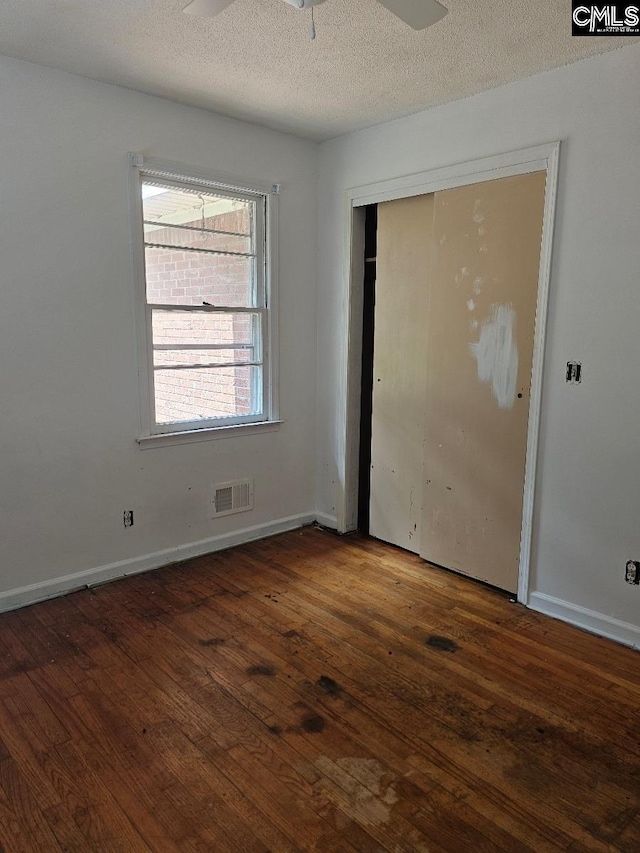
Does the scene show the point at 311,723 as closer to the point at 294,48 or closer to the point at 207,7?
the point at 207,7

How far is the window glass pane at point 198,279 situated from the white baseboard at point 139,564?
1.50 metres

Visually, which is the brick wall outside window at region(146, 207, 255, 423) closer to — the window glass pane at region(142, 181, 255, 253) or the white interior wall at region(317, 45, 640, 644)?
the window glass pane at region(142, 181, 255, 253)

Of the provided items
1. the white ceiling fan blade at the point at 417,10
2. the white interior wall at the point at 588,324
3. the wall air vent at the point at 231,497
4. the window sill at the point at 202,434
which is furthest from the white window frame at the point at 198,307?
the white ceiling fan blade at the point at 417,10

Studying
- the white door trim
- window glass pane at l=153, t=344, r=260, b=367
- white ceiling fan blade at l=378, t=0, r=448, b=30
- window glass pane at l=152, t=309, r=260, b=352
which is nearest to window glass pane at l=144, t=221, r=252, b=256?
window glass pane at l=152, t=309, r=260, b=352

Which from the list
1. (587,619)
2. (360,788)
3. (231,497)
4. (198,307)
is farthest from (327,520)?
(360,788)

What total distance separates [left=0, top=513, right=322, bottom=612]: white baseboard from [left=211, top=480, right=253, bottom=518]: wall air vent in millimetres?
156

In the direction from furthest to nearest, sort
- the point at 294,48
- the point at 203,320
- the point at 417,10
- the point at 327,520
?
the point at 327,520, the point at 203,320, the point at 294,48, the point at 417,10

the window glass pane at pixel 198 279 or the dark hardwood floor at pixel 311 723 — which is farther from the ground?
the window glass pane at pixel 198 279

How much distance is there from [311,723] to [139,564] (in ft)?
5.48

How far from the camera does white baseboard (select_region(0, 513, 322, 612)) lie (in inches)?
119

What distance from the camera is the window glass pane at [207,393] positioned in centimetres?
347

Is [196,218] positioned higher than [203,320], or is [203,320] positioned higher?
[196,218]

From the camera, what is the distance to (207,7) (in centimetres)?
183

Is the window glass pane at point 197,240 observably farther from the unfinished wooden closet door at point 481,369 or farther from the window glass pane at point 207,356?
the unfinished wooden closet door at point 481,369
